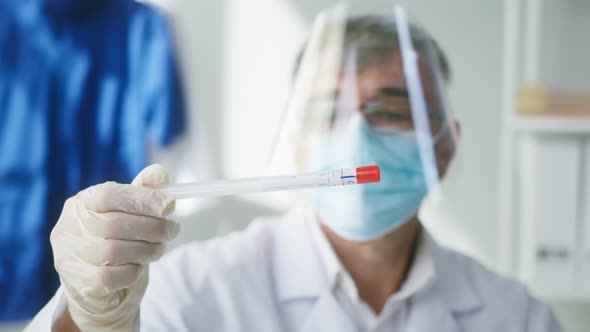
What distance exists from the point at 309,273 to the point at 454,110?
0.49 meters

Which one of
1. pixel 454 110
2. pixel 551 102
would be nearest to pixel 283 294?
pixel 454 110

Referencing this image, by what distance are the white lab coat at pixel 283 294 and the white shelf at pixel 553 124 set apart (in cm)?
32

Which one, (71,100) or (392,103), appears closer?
(392,103)

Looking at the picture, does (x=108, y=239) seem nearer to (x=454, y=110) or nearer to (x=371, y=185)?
(x=371, y=185)

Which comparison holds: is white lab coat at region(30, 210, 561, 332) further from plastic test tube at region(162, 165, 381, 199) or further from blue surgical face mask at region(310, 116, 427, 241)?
plastic test tube at region(162, 165, 381, 199)

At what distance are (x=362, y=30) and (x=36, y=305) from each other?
0.98 meters

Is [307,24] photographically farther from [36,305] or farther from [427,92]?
[36,305]

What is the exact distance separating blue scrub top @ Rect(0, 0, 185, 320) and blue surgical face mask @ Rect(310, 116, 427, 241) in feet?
1.83

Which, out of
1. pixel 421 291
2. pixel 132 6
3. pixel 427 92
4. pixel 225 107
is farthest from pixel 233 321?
pixel 132 6

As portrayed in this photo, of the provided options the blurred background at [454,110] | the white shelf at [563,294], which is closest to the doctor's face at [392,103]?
the blurred background at [454,110]

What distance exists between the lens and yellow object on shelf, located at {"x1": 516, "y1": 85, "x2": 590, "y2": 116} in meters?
1.12

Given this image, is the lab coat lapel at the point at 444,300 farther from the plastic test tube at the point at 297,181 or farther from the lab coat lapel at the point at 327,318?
the plastic test tube at the point at 297,181

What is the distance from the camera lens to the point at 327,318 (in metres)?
0.81

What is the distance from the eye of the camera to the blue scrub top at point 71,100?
1.23 meters
